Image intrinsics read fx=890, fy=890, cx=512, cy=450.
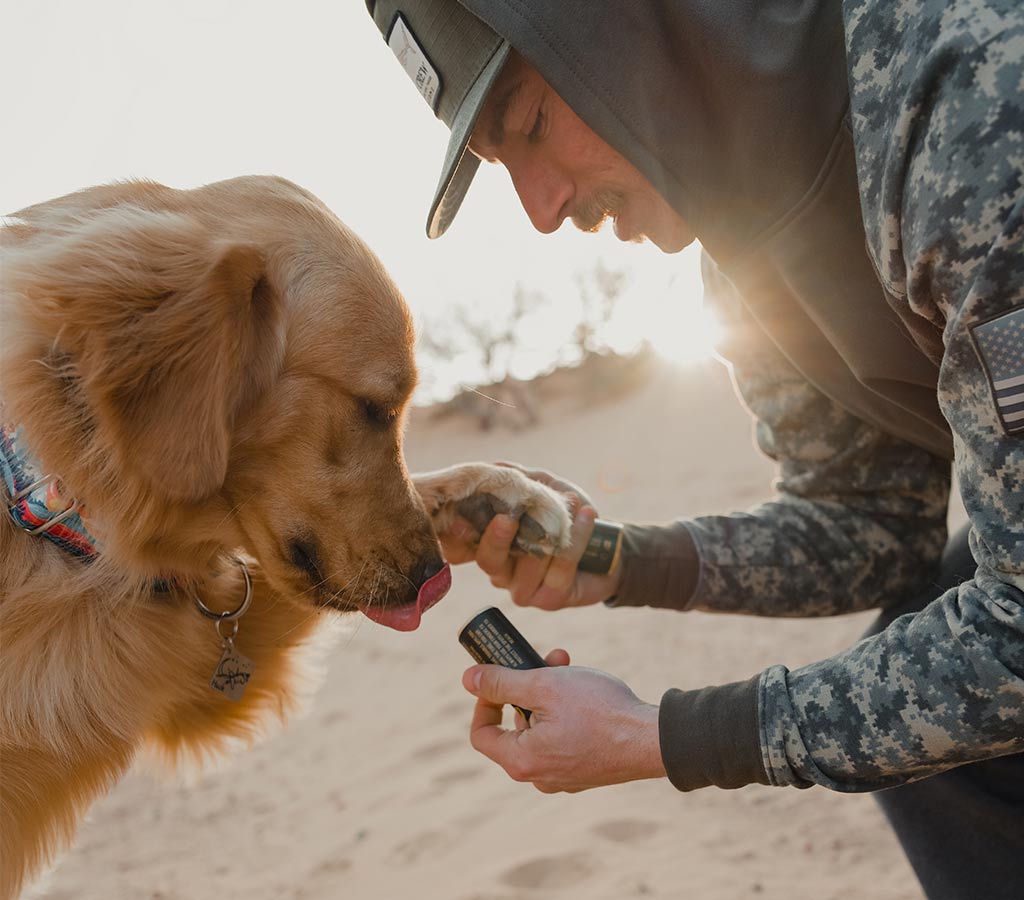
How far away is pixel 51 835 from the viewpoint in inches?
89.7

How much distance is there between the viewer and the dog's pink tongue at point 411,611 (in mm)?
2445

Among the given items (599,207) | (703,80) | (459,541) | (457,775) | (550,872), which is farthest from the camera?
(457,775)

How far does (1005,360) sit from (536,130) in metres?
1.38

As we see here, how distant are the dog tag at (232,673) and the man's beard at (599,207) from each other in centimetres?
159

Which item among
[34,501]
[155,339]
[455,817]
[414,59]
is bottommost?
[455,817]

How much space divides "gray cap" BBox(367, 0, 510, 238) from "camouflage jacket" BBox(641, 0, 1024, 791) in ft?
2.78

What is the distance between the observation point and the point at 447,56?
2.29 m

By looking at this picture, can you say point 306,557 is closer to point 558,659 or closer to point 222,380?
point 222,380

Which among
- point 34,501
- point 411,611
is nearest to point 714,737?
point 411,611

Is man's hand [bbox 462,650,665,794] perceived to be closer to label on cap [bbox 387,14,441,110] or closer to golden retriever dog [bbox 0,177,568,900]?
golden retriever dog [bbox 0,177,568,900]

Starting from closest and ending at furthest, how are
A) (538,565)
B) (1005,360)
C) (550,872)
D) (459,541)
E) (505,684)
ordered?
(1005,360) < (505,684) < (538,565) < (459,541) < (550,872)

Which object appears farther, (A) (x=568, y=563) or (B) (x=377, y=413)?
(A) (x=568, y=563)

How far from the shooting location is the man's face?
2.33 metres

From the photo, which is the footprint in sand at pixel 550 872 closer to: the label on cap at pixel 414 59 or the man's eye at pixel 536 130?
the man's eye at pixel 536 130
